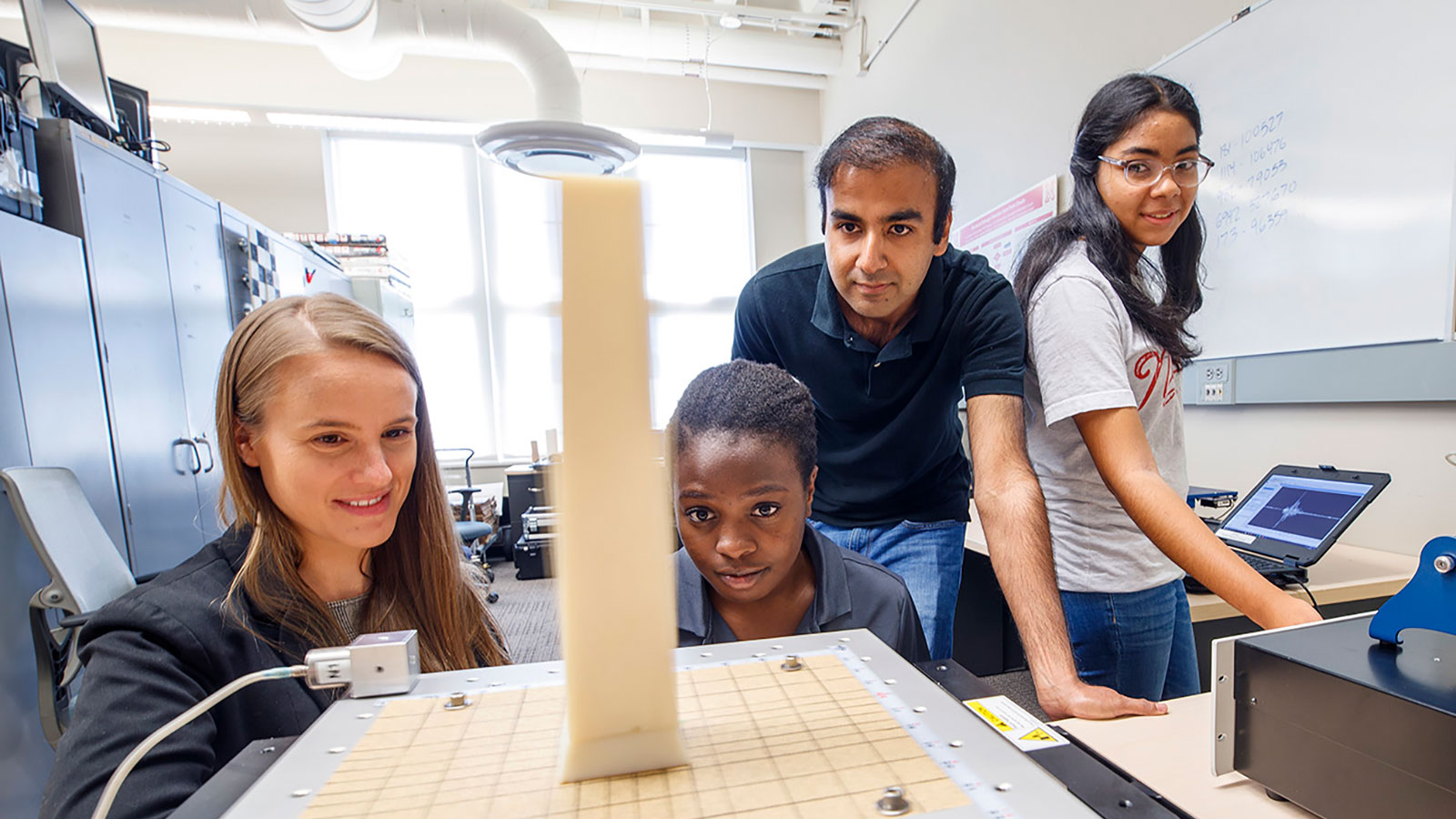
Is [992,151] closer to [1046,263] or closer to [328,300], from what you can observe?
[1046,263]

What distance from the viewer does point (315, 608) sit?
73 centimetres

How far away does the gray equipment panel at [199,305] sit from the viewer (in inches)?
81.9

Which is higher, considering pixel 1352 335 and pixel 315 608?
pixel 1352 335

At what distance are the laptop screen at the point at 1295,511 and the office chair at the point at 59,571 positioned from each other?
230 centimetres

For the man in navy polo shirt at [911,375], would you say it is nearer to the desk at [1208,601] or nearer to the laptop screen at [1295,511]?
the desk at [1208,601]

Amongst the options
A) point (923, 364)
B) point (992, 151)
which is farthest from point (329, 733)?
point (992, 151)

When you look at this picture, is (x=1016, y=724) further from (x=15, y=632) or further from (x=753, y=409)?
(x=15, y=632)

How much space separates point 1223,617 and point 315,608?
158cm

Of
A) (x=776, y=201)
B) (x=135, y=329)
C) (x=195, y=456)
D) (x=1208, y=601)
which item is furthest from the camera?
(x=776, y=201)

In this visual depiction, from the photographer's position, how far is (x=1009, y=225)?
2.57 m

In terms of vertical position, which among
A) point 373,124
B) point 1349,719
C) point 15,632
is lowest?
point 15,632

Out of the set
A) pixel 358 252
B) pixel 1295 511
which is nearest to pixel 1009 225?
pixel 1295 511

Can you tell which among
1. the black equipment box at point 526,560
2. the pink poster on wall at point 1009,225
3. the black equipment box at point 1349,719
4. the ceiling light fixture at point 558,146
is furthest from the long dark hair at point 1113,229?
the black equipment box at point 526,560

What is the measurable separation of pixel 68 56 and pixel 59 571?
1.39 m
